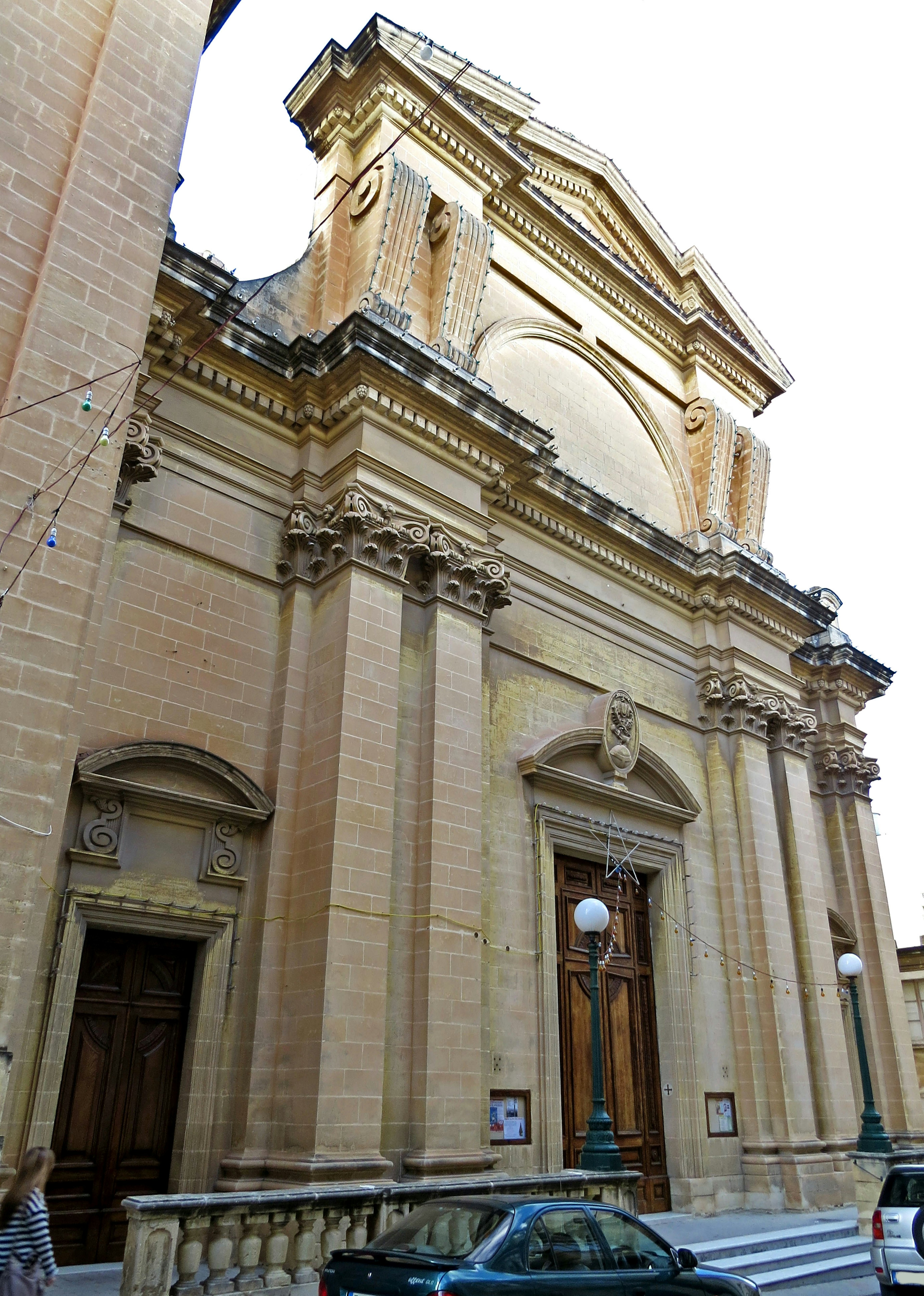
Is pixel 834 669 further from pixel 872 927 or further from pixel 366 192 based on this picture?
pixel 366 192

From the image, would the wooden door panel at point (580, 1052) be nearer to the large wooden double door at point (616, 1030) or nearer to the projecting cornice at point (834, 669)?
the large wooden double door at point (616, 1030)

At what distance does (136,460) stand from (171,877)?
462 centimetres

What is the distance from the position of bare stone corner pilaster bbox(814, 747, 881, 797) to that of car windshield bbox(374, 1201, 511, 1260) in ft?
59.4

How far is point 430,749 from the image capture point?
12664 millimetres

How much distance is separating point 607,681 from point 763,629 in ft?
15.9

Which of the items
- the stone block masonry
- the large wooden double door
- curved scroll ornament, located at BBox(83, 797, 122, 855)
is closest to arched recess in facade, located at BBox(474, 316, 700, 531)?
the stone block masonry

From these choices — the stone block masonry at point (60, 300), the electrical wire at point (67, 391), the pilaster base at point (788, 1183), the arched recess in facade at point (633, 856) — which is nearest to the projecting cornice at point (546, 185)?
the stone block masonry at point (60, 300)

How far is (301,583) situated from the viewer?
12.9m

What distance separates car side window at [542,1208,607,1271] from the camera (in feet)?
21.4

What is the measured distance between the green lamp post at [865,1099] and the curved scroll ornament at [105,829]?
37.8 feet

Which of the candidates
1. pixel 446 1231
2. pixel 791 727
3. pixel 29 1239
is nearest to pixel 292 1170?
pixel 446 1231

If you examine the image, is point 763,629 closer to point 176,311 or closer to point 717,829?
point 717,829

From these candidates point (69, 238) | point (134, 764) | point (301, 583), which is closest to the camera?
point (69, 238)

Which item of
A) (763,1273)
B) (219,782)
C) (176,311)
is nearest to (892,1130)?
(763,1273)
